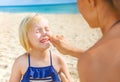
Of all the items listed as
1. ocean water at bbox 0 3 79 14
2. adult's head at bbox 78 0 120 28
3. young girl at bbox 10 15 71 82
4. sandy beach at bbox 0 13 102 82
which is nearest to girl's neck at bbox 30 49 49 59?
young girl at bbox 10 15 71 82

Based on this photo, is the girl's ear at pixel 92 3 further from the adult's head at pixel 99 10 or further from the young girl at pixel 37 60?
the young girl at pixel 37 60

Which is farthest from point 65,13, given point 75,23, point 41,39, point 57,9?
point 41,39

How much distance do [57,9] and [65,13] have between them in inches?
24.0

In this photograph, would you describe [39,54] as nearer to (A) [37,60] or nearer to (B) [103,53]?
(A) [37,60]

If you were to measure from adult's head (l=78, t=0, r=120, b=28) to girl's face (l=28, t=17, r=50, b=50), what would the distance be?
0.72 meters

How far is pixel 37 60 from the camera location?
1.80m

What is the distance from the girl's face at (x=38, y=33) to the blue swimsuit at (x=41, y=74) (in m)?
0.11

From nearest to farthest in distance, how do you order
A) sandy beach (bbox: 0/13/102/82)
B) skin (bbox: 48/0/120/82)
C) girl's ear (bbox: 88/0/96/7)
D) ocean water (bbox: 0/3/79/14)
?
skin (bbox: 48/0/120/82) → girl's ear (bbox: 88/0/96/7) → sandy beach (bbox: 0/13/102/82) → ocean water (bbox: 0/3/79/14)

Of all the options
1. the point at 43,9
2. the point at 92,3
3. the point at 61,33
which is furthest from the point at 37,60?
the point at 43,9

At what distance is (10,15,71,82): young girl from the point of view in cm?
177

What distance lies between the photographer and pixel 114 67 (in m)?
0.85

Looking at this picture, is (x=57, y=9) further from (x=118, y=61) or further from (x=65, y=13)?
(x=118, y=61)

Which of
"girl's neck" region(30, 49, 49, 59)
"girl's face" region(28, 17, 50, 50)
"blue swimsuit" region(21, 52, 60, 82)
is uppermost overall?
"girl's face" region(28, 17, 50, 50)

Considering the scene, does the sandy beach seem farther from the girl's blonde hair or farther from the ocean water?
the ocean water
